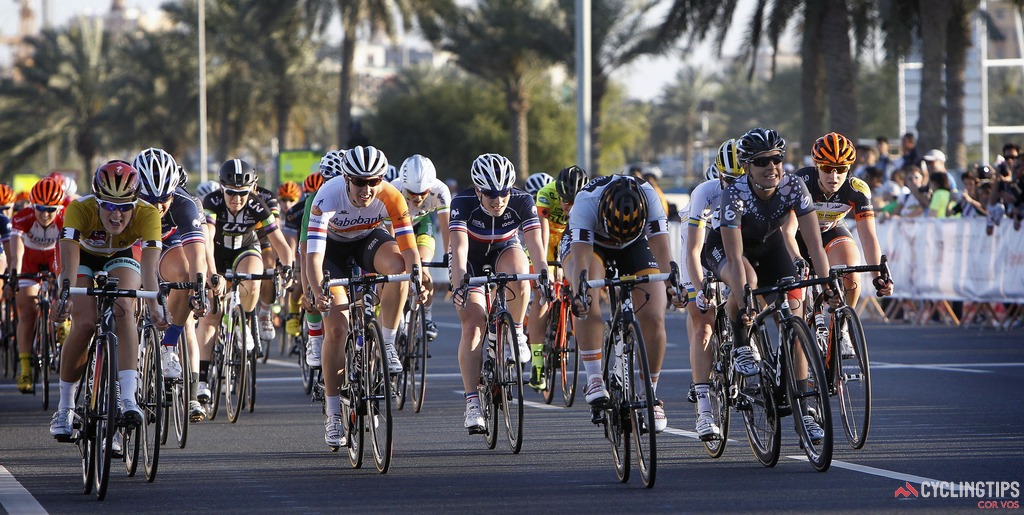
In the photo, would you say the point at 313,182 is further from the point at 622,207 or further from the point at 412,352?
the point at 622,207

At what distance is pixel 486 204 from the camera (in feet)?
34.4

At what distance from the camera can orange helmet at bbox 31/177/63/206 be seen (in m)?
13.7

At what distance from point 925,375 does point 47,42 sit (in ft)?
161

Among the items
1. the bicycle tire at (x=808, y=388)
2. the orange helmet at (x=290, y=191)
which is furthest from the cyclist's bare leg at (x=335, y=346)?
the orange helmet at (x=290, y=191)

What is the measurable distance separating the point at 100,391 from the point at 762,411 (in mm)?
3720

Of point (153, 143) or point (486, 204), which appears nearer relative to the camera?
point (486, 204)

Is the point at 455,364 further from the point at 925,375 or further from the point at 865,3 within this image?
the point at 865,3

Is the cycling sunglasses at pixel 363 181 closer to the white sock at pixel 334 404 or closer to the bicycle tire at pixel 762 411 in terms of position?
the white sock at pixel 334 404

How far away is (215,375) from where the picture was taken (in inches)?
477

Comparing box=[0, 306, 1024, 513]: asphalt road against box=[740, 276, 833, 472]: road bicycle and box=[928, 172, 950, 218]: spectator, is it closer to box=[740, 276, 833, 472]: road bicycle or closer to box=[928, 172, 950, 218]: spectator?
box=[740, 276, 833, 472]: road bicycle

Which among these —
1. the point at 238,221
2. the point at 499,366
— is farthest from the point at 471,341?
the point at 238,221

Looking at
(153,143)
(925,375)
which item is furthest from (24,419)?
(153,143)

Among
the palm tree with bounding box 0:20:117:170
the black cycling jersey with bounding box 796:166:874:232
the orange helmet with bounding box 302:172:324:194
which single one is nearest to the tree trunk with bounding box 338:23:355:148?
the palm tree with bounding box 0:20:117:170

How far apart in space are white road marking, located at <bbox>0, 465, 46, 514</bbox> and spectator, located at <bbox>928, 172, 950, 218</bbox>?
48.8 feet
